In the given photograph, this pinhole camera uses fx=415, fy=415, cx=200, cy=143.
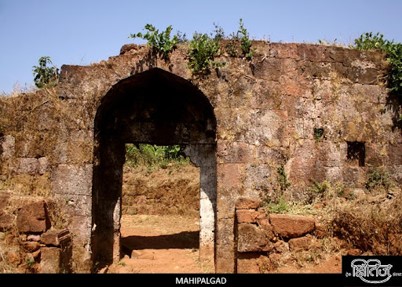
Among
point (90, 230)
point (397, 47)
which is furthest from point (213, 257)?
point (397, 47)

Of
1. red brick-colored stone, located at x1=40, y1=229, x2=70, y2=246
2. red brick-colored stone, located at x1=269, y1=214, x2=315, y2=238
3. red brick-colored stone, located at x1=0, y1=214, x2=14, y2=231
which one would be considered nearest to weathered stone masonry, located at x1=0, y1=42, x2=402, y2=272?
red brick-colored stone, located at x1=40, y1=229, x2=70, y2=246

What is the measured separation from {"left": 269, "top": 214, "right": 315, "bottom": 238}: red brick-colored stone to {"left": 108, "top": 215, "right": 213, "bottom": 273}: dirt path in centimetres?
253

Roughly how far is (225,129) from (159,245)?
4305 mm

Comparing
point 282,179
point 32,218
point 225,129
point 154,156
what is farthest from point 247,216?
point 154,156

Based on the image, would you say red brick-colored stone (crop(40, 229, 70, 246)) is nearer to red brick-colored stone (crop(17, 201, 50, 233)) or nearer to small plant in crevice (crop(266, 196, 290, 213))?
red brick-colored stone (crop(17, 201, 50, 233))

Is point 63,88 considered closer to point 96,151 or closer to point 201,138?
point 96,151

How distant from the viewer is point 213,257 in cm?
916

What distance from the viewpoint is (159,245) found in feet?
35.9

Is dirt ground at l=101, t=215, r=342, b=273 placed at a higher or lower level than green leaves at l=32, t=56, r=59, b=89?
lower

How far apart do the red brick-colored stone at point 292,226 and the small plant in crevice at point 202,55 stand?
331 cm

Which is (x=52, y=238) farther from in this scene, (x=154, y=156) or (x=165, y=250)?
(x=154, y=156)

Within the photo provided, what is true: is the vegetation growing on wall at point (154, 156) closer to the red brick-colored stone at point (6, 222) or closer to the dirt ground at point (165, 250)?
the dirt ground at point (165, 250)

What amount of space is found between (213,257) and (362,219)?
12.2ft

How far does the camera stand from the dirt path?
8973mm
